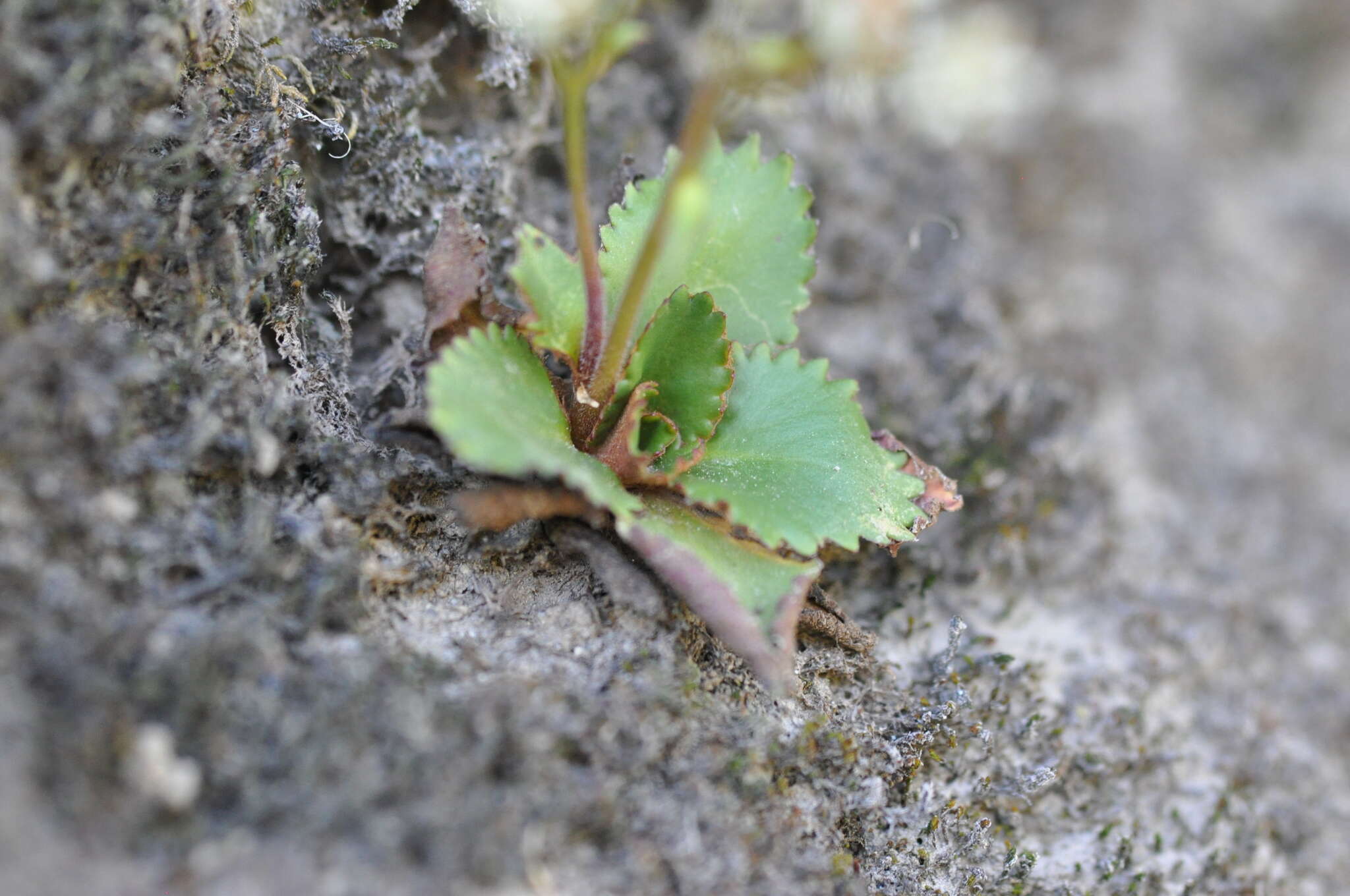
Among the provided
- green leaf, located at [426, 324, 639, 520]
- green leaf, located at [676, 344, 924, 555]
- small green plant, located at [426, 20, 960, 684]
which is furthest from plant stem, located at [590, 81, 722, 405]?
green leaf, located at [676, 344, 924, 555]

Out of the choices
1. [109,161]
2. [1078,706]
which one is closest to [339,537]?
[109,161]

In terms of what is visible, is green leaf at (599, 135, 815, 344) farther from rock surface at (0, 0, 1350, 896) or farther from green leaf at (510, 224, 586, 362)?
rock surface at (0, 0, 1350, 896)

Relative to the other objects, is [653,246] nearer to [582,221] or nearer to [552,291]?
[582,221]

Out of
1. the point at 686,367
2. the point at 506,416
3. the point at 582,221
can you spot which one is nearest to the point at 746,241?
the point at 686,367

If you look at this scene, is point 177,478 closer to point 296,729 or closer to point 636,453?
point 296,729

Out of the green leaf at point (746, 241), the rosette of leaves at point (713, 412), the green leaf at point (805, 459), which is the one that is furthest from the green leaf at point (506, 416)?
the green leaf at point (746, 241)

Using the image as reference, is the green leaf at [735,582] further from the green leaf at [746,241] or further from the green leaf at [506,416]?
the green leaf at [746,241]

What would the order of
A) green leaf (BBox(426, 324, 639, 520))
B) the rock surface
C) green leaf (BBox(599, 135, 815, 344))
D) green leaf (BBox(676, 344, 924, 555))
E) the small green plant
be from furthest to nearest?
green leaf (BBox(599, 135, 815, 344))
green leaf (BBox(676, 344, 924, 555))
the small green plant
green leaf (BBox(426, 324, 639, 520))
the rock surface
